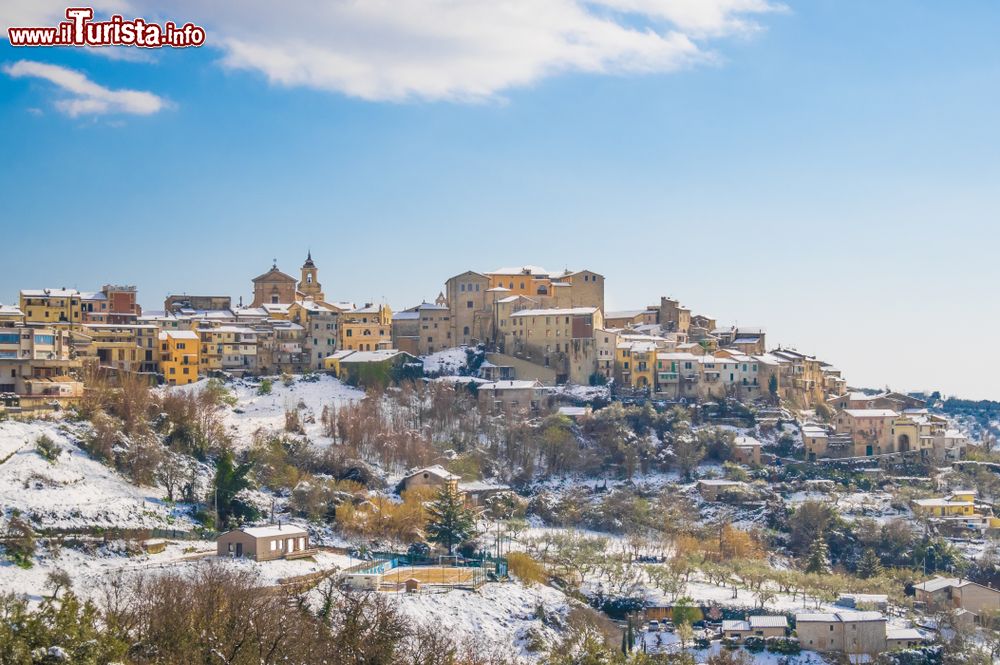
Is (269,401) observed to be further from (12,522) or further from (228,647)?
(228,647)

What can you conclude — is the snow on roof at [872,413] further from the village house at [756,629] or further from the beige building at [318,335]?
the beige building at [318,335]

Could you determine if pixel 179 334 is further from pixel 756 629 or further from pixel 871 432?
pixel 871 432

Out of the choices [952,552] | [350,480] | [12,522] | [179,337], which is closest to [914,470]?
[952,552]

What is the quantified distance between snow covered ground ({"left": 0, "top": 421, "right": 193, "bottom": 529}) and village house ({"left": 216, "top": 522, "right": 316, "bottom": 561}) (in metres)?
4.77

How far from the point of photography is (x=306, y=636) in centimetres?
3556

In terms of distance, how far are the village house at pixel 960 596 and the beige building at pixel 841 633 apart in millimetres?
7542

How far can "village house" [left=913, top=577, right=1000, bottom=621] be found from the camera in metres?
59.6

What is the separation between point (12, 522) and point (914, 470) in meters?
50.2

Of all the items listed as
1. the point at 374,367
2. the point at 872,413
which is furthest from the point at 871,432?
the point at 374,367

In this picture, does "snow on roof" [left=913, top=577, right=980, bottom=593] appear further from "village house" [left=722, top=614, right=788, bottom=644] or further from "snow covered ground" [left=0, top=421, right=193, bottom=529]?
"snow covered ground" [left=0, top=421, right=193, bottom=529]

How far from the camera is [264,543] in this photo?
54.2 m

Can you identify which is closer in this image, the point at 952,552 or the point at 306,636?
the point at 306,636

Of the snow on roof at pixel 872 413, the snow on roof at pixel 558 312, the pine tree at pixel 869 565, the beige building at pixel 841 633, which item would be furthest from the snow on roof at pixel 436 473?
the snow on roof at pixel 872 413

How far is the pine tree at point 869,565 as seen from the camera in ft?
213
